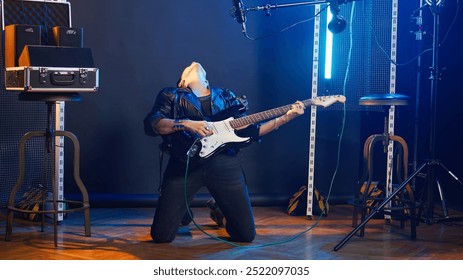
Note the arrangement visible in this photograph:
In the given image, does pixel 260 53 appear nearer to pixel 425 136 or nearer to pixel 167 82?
pixel 167 82

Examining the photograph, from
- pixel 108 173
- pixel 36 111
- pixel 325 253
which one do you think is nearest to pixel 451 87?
pixel 325 253

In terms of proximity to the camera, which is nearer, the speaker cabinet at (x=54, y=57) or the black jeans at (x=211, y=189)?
the speaker cabinet at (x=54, y=57)

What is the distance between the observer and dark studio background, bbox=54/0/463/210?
19.4ft

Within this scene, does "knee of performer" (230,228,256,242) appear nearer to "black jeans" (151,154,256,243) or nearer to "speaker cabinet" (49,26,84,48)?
"black jeans" (151,154,256,243)

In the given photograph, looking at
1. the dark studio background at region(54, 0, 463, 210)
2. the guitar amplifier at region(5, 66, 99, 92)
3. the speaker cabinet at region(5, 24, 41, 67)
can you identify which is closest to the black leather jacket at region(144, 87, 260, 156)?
the guitar amplifier at region(5, 66, 99, 92)

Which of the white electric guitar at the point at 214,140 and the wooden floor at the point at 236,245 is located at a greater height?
the white electric guitar at the point at 214,140

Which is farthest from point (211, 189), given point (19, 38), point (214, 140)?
point (19, 38)

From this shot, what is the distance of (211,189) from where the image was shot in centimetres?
464

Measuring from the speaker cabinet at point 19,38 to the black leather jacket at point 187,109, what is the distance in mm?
870

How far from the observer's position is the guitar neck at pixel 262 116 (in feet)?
14.6

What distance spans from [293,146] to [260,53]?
86 cm

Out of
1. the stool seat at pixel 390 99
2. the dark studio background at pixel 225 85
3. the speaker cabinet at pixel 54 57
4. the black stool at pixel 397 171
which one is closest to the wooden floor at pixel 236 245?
the black stool at pixel 397 171

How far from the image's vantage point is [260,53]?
6109mm

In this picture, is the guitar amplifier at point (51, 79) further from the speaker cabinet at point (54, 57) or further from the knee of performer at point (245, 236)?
the knee of performer at point (245, 236)
